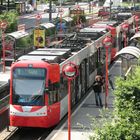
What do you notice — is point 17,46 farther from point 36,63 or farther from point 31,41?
point 36,63

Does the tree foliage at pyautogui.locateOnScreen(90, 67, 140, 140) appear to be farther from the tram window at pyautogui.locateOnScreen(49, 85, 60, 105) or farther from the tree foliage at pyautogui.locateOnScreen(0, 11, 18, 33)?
the tree foliage at pyautogui.locateOnScreen(0, 11, 18, 33)

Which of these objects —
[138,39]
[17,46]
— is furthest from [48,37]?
[138,39]

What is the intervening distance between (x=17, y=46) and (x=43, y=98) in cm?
2058

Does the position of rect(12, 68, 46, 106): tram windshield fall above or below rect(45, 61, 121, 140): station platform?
above

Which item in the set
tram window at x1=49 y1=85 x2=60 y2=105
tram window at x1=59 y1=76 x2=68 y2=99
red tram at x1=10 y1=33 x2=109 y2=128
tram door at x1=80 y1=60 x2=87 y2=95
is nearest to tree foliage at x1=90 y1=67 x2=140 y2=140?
red tram at x1=10 y1=33 x2=109 y2=128

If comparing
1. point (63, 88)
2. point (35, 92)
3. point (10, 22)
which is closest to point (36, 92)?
point (35, 92)

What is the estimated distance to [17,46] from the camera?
134 feet

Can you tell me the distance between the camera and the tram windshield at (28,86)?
20531 mm

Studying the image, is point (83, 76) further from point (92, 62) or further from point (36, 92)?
point (36, 92)

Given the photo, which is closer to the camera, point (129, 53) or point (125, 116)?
point (125, 116)

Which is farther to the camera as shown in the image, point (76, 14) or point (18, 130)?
point (76, 14)

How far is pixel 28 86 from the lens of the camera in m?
20.6

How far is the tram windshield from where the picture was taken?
20.5 m

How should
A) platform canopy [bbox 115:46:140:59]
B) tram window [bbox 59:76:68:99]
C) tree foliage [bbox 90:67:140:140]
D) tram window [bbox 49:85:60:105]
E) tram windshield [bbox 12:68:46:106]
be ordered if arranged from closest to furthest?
tree foliage [bbox 90:67:140:140]
tram windshield [bbox 12:68:46:106]
tram window [bbox 49:85:60:105]
tram window [bbox 59:76:68:99]
platform canopy [bbox 115:46:140:59]
